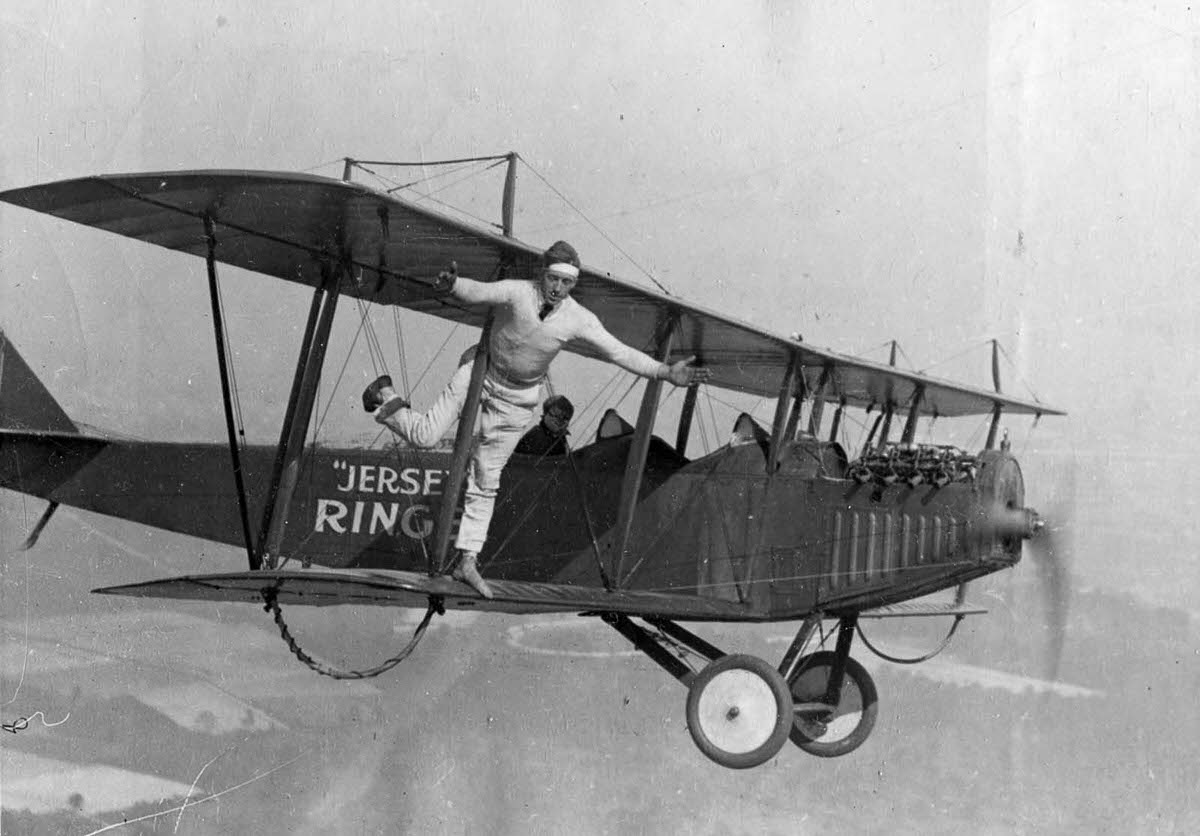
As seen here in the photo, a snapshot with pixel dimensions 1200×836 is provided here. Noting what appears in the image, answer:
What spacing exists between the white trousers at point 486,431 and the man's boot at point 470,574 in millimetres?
54

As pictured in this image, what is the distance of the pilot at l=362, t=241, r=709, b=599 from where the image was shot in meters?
5.86

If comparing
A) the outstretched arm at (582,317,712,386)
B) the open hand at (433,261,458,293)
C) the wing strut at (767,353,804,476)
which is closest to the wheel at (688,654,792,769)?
the wing strut at (767,353,804,476)

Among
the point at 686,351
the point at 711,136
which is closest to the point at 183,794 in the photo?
the point at 686,351

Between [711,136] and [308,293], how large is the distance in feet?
13.7

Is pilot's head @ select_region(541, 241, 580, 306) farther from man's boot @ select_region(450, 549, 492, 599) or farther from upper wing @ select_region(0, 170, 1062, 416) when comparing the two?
man's boot @ select_region(450, 549, 492, 599)

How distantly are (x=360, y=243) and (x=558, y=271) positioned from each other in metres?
1.05

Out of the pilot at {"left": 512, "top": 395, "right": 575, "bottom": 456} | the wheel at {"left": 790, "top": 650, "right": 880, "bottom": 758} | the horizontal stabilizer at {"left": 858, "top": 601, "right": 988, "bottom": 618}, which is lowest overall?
the wheel at {"left": 790, "top": 650, "right": 880, "bottom": 758}

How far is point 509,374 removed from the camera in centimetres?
609

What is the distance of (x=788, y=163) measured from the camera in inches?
347

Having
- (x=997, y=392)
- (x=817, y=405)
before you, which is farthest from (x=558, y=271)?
(x=997, y=392)

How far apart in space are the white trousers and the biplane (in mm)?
117

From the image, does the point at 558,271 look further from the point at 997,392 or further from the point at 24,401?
the point at 24,401

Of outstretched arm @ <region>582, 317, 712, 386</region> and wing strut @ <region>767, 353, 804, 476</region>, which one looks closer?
outstretched arm @ <region>582, 317, 712, 386</region>

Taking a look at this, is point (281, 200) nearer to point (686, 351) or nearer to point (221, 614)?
point (686, 351)
